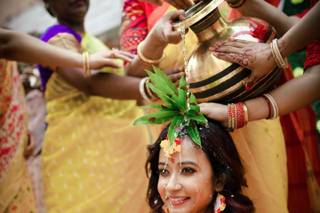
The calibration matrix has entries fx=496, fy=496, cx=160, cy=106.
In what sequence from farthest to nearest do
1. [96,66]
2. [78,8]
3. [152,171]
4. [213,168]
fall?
[78,8], [96,66], [152,171], [213,168]

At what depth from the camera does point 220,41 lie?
210cm

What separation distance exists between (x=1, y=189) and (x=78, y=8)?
3.80ft

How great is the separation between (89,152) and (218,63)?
1.06 meters

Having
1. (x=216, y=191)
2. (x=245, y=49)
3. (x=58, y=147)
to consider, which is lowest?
(x=216, y=191)

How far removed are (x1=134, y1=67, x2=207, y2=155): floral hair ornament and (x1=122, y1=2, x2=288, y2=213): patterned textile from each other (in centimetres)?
29

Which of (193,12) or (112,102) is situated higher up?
(193,12)

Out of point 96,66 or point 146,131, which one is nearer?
point 96,66

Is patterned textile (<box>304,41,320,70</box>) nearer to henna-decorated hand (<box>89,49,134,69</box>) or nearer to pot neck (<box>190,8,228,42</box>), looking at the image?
pot neck (<box>190,8,228,42</box>)

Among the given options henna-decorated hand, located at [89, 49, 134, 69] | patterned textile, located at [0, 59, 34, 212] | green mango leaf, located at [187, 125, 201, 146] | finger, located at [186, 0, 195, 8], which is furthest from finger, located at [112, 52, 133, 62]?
patterned textile, located at [0, 59, 34, 212]

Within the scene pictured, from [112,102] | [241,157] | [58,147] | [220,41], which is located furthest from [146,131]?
[220,41]

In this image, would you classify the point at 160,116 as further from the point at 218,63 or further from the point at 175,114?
the point at 218,63

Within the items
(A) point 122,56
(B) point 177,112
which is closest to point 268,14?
(B) point 177,112

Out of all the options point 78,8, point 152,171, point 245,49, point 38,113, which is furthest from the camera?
point 38,113

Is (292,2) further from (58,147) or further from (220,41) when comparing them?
(58,147)
